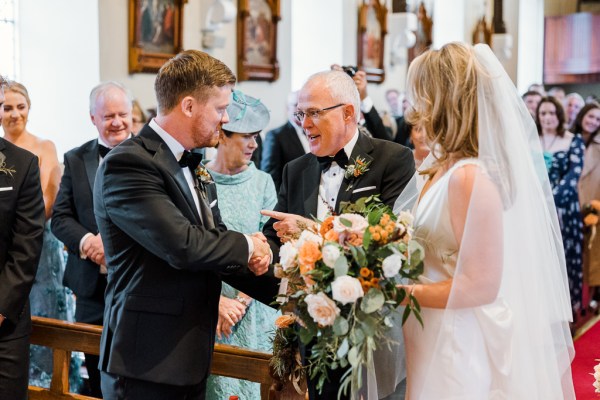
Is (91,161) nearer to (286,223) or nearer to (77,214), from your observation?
(77,214)

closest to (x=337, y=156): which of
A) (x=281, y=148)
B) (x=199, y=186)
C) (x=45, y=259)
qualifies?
(x=199, y=186)

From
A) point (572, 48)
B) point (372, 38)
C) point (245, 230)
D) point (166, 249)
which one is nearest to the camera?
point (166, 249)

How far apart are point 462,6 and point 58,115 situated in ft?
35.1

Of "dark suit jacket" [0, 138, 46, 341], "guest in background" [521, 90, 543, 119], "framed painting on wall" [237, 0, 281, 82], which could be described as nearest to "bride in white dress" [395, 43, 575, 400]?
"dark suit jacket" [0, 138, 46, 341]

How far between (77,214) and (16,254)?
0.99 metres

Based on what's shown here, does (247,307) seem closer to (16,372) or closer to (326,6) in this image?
(16,372)

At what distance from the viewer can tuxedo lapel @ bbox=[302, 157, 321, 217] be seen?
12.2 feet

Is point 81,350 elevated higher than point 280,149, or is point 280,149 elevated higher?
point 280,149

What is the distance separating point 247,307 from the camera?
4211 millimetres

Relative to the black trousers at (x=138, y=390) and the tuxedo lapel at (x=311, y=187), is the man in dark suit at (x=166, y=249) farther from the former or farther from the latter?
the tuxedo lapel at (x=311, y=187)

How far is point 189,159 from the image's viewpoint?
320cm

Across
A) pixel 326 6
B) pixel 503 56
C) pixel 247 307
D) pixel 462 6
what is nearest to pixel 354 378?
pixel 247 307

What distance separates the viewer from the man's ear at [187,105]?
3.12 m

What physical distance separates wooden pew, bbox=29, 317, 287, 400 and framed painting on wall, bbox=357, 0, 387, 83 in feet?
29.3
